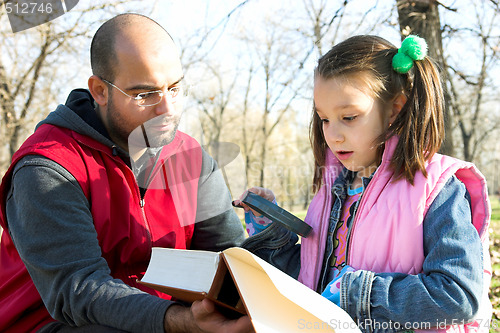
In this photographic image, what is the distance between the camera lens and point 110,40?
2365mm

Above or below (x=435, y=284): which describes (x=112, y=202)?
above

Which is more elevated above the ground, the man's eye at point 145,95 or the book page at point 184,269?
the man's eye at point 145,95

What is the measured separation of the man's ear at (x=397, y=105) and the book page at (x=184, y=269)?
0.89 m

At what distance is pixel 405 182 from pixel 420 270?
1.02 feet

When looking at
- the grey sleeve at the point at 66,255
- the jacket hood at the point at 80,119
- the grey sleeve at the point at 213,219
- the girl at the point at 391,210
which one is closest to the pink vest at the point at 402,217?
the girl at the point at 391,210

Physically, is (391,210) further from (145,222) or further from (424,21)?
(424,21)

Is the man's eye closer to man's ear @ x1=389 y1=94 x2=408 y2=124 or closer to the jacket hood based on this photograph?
the jacket hood

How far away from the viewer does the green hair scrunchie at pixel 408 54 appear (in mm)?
1844

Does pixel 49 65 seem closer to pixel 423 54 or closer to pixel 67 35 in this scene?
pixel 67 35

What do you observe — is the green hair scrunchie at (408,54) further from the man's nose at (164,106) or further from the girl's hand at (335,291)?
the man's nose at (164,106)

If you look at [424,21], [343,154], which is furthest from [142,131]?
[424,21]

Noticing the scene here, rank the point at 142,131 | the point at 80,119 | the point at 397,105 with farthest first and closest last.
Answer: the point at 142,131, the point at 80,119, the point at 397,105

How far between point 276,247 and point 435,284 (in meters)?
0.79

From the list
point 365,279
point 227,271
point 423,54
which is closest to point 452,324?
point 365,279
